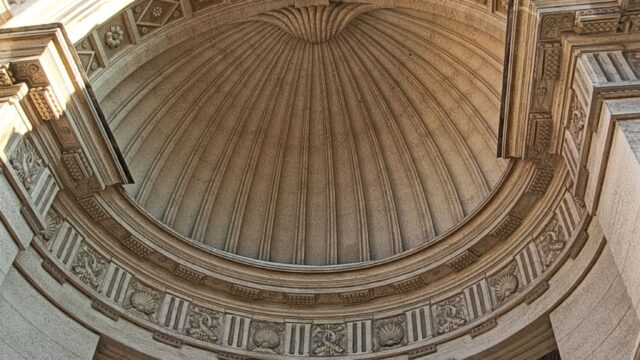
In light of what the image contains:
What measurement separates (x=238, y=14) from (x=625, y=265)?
25.9 feet

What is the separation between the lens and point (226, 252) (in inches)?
489

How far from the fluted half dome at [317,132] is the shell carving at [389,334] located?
1760 mm

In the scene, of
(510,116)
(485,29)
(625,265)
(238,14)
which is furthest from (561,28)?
(238,14)

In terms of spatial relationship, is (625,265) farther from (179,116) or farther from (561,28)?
(179,116)

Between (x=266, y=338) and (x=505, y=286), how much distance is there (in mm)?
3972

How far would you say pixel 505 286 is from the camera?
403 inches

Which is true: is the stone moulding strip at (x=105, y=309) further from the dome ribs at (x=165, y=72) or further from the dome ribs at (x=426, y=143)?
the dome ribs at (x=426, y=143)

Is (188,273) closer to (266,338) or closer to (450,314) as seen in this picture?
(266,338)

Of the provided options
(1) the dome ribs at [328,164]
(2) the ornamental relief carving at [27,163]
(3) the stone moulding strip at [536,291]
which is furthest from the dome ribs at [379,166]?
(2) the ornamental relief carving at [27,163]

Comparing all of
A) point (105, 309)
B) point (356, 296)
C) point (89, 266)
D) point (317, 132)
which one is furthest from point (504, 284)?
point (89, 266)

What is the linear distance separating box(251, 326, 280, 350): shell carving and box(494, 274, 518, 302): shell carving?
3.68 m

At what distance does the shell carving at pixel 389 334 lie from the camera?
11.0 meters

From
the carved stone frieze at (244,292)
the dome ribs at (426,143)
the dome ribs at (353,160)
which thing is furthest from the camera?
the dome ribs at (353,160)

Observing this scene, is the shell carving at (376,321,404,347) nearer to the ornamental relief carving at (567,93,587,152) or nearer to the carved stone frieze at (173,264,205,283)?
the carved stone frieze at (173,264,205,283)
